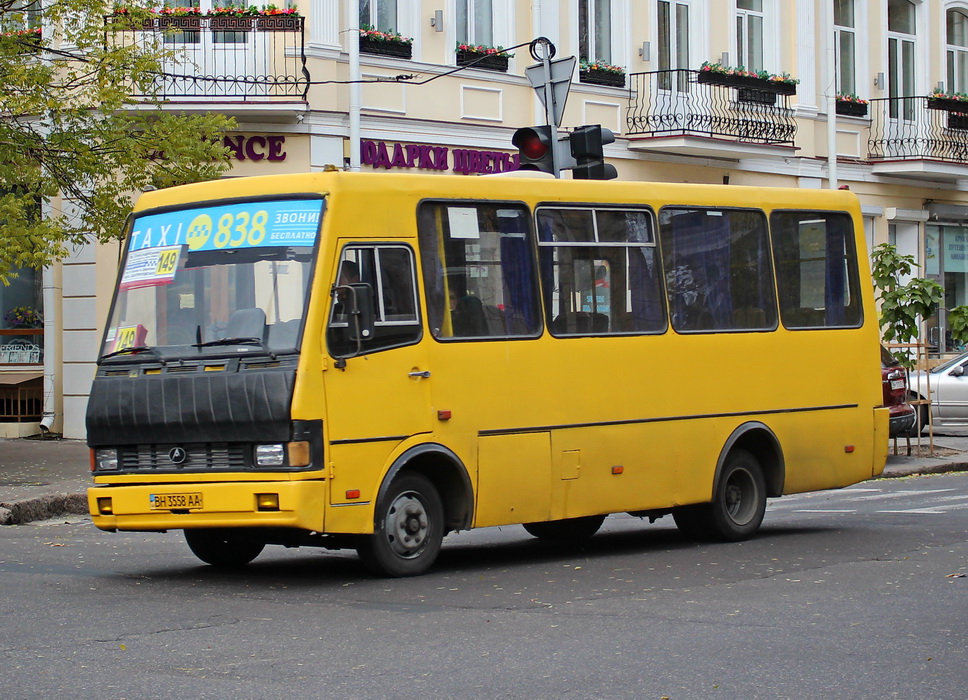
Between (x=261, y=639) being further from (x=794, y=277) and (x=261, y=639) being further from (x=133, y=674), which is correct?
(x=794, y=277)

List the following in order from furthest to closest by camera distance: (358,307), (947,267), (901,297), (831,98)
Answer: (947,267)
(831,98)
(901,297)
(358,307)

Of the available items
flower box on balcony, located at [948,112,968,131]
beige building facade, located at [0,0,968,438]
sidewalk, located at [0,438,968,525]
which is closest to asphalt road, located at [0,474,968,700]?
sidewalk, located at [0,438,968,525]

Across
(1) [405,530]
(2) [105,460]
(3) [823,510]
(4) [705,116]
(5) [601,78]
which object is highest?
(5) [601,78]

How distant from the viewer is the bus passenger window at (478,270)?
11.2 m

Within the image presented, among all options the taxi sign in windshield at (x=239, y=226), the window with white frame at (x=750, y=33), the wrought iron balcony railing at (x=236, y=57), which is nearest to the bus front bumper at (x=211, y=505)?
the taxi sign in windshield at (x=239, y=226)

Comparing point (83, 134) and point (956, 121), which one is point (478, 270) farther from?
point (956, 121)

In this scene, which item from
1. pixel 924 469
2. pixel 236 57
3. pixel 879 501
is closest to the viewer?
pixel 879 501

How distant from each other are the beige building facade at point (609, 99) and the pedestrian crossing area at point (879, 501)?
8.61 metres

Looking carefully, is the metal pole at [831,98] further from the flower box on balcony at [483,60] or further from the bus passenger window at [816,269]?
the bus passenger window at [816,269]

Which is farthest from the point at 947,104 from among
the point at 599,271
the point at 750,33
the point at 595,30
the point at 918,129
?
the point at 599,271

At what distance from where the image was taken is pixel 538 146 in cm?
1576

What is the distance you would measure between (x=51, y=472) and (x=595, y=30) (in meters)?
13.6

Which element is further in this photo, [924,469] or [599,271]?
[924,469]

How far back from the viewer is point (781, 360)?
44.7 feet
